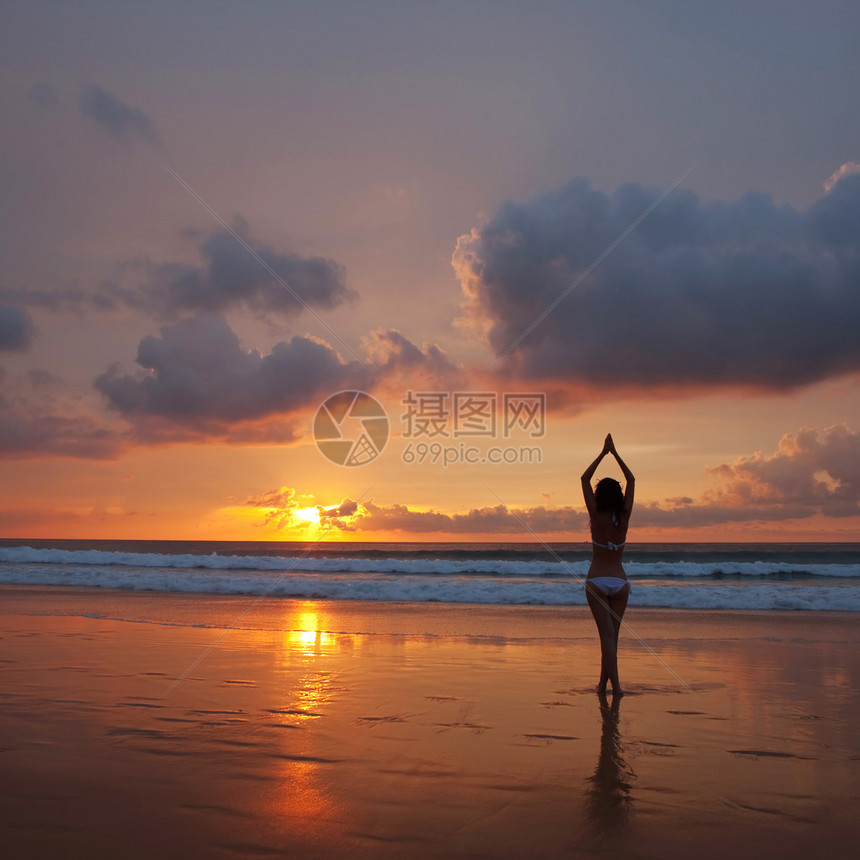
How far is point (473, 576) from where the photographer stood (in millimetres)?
30703

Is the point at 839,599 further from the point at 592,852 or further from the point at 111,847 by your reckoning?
the point at 111,847

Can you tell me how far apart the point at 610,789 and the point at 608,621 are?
2592 millimetres

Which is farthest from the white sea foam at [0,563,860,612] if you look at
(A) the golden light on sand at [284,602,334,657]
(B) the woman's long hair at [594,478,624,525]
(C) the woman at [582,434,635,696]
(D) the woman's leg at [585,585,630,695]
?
(B) the woman's long hair at [594,478,624,525]

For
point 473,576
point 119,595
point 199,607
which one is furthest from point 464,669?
point 473,576

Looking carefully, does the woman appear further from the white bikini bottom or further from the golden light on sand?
the golden light on sand

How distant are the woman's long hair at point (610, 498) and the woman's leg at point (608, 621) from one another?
0.71m

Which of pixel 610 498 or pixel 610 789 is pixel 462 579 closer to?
pixel 610 498

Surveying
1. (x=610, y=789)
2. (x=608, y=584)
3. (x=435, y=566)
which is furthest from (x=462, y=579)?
(x=610, y=789)

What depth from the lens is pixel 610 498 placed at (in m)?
7.07

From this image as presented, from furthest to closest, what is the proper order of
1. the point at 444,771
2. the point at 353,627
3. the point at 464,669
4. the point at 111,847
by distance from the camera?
the point at 353,627, the point at 464,669, the point at 444,771, the point at 111,847

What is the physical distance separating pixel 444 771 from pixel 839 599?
16.3 metres

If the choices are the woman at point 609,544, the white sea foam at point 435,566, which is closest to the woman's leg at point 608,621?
the woman at point 609,544

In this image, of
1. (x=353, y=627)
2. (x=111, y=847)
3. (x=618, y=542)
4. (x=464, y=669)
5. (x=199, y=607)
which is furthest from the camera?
(x=199, y=607)

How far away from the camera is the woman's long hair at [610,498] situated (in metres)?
7.07
